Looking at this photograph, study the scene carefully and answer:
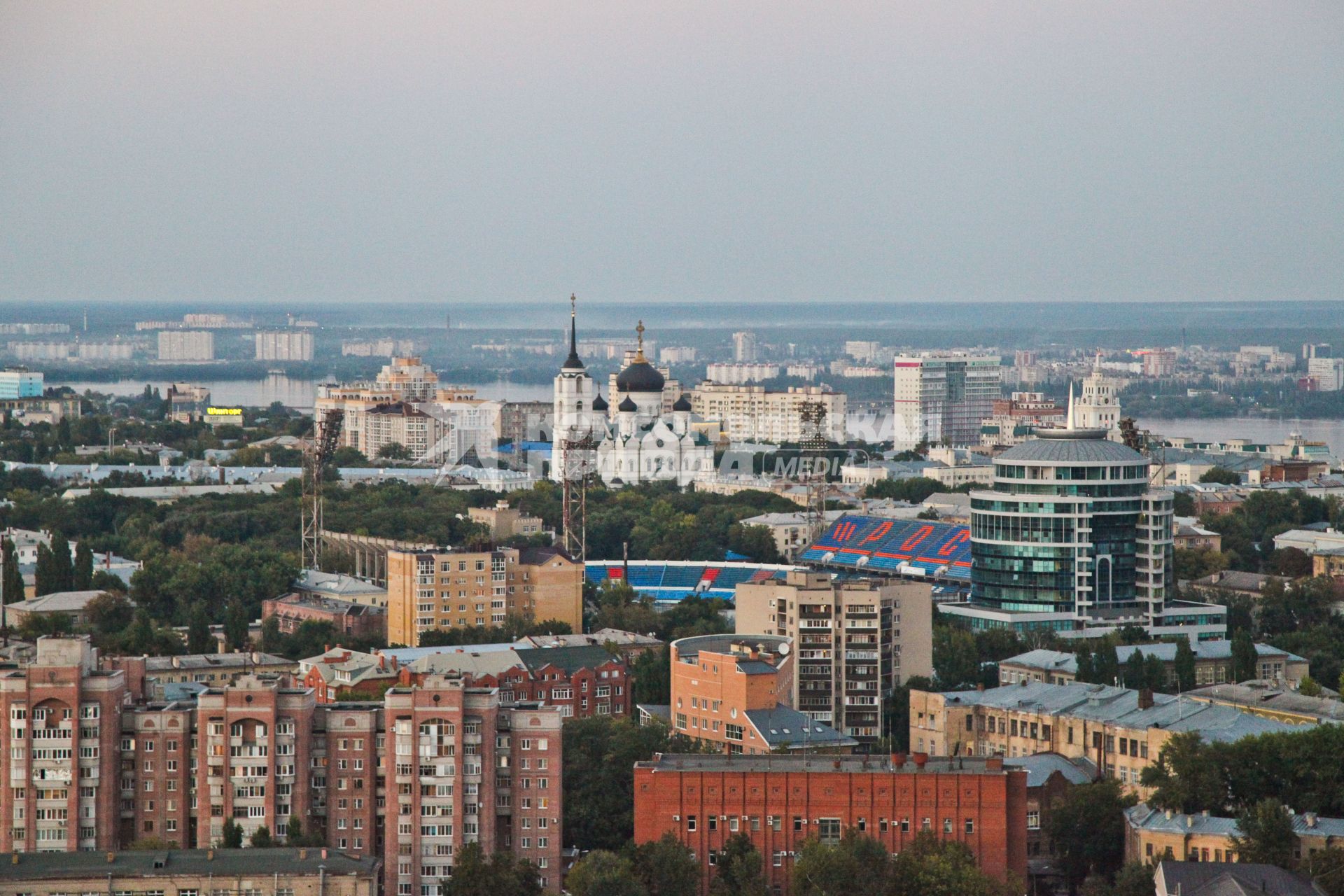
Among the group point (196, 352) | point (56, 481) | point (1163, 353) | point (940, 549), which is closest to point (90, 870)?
point (940, 549)

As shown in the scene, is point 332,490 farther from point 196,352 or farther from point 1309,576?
point 196,352

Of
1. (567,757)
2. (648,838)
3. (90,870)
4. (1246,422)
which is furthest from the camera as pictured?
(1246,422)

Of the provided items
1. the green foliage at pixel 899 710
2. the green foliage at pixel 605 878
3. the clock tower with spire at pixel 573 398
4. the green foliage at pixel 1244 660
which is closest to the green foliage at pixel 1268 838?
the green foliage at pixel 605 878

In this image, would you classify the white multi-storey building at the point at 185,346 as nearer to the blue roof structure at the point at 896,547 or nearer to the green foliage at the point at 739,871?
the blue roof structure at the point at 896,547

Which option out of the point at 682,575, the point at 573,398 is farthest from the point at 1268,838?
the point at 573,398

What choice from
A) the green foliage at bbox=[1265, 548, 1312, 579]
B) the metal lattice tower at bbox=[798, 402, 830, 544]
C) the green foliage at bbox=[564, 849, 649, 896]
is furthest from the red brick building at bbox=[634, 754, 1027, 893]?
the green foliage at bbox=[1265, 548, 1312, 579]

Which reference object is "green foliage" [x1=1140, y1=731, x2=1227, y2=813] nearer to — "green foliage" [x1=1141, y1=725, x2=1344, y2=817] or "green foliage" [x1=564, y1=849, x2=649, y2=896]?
"green foliage" [x1=1141, y1=725, x2=1344, y2=817]

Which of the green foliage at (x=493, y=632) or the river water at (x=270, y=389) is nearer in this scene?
the green foliage at (x=493, y=632)
